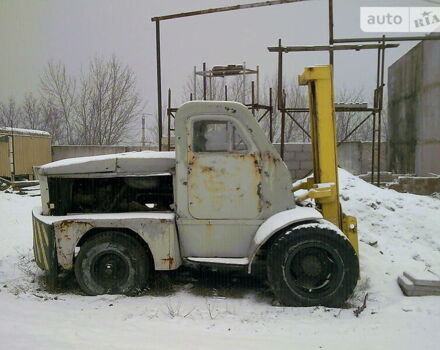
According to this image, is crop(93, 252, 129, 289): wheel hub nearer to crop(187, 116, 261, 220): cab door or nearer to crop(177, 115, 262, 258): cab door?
crop(177, 115, 262, 258): cab door

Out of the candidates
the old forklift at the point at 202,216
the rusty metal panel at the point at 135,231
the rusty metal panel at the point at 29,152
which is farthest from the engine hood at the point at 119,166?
the rusty metal panel at the point at 29,152

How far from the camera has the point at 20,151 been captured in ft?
64.4

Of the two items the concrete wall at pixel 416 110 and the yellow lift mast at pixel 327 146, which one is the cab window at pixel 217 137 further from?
the concrete wall at pixel 416 110

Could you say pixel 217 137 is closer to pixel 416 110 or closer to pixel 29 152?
pixel 416 110

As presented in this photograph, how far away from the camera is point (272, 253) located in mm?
4816

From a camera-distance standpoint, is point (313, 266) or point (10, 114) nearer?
point (313, 266)

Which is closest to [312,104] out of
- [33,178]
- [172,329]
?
[172,329]

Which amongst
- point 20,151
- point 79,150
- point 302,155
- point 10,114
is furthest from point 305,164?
point 10,114

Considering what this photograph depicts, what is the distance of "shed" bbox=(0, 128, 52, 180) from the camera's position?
18.9 m

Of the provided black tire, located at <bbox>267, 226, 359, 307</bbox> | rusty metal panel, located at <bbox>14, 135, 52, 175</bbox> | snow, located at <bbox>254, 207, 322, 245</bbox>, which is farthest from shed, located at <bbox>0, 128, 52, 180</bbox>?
black tire, located at <bbox>267, 226, 359, 307</bbox>

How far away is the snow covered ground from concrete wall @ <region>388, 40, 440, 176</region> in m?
8.16

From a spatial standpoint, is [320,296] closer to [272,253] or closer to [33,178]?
[272,253]

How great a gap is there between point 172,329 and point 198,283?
1594 millimetres

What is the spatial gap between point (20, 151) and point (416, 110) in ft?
52.7
